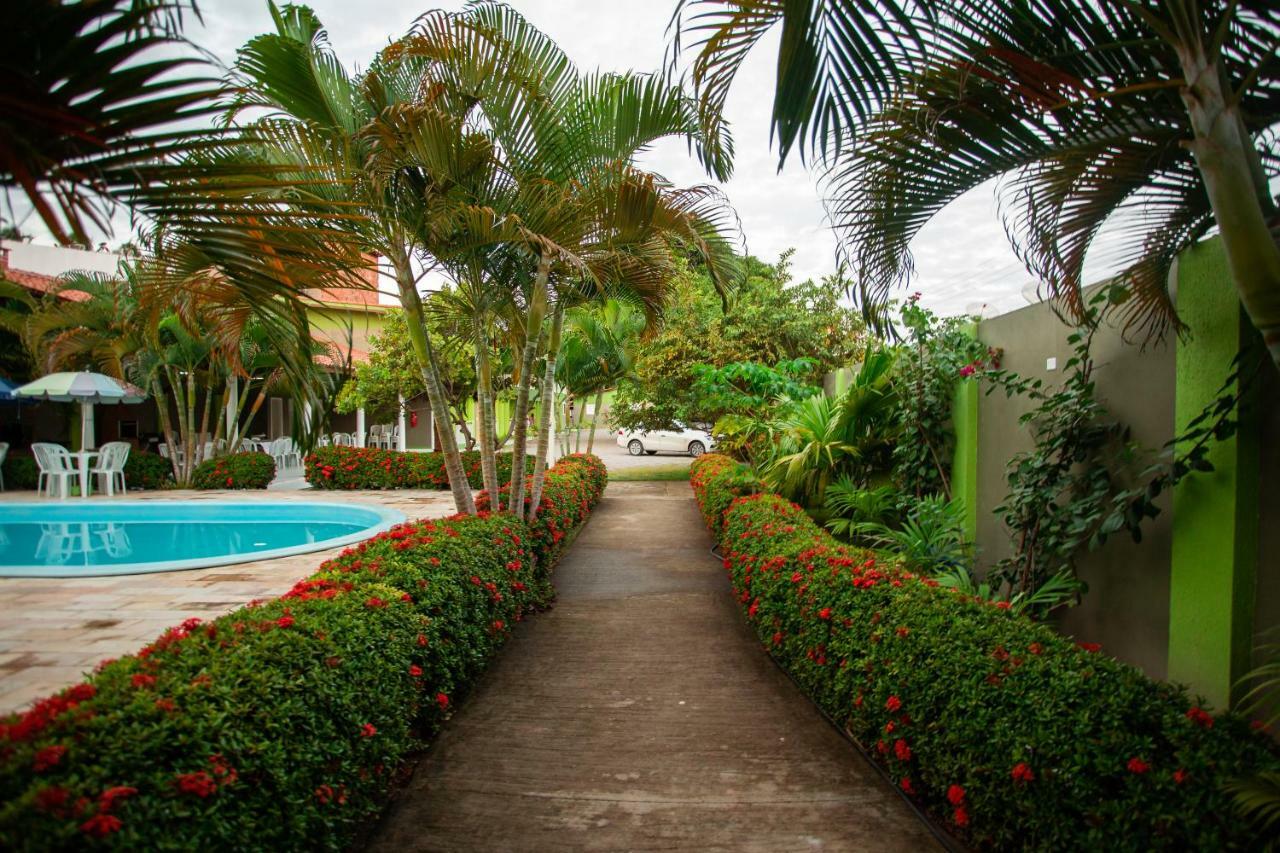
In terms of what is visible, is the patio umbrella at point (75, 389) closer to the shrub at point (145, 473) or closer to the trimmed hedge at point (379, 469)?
the shrub at point (145, 473)

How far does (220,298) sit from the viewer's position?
302 centimetres

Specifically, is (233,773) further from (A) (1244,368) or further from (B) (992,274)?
(B) (992,274)

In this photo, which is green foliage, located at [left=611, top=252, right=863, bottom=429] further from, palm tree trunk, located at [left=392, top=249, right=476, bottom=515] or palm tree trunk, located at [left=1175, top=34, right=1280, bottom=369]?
palm tree trunk, located at [left=1175, top=34, right=1280, bottom=369]

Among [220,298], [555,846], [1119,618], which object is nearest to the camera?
[555,846]

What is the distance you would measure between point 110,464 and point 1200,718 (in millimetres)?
15339

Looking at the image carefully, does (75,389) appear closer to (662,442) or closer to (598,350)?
(598,350)

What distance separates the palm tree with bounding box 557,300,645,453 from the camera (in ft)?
38.4

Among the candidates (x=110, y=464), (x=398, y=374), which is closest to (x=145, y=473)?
(x=110, y=464)

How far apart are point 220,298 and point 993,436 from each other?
5.24 meters

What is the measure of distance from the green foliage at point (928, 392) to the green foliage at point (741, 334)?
22.3ft

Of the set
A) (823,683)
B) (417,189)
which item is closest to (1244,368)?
(823,683)

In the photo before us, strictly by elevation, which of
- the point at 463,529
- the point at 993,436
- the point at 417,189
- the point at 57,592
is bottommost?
the point at 57,592

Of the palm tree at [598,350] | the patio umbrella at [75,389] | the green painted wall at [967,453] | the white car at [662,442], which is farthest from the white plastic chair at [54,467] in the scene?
the white car at [662,442]

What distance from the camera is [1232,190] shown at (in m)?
1.73
